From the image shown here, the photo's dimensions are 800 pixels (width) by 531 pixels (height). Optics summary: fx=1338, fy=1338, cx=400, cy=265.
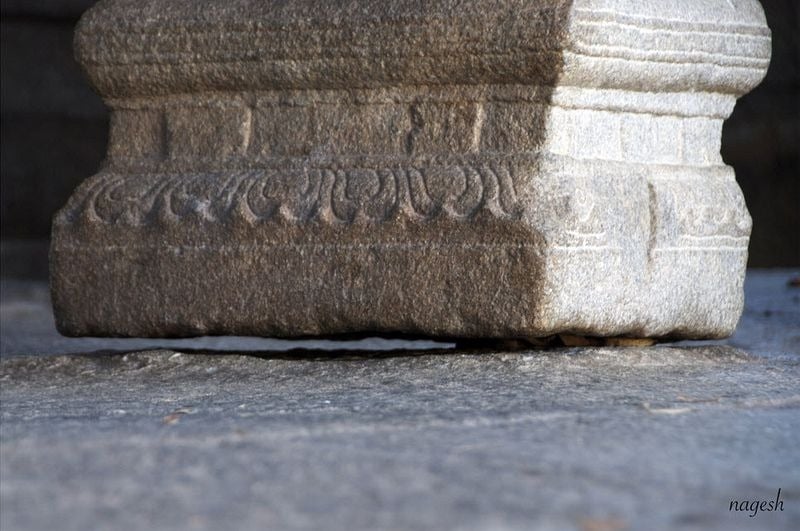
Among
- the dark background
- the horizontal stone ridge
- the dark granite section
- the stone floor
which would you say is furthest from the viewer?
the dark granite section

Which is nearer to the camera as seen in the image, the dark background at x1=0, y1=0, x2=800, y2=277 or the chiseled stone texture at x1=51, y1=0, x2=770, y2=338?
the chiseled stone texture at x1=51, y1=0, x2=770, y2=338

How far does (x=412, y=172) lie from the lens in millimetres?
2699

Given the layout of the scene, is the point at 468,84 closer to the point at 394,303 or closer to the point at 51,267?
the point at 394,303

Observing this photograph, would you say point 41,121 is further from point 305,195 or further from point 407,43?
point 407,43

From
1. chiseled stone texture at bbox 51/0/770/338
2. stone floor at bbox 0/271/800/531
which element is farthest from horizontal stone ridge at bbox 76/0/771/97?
stone floor at bbox 0/271/800/531

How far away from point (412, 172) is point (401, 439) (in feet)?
3.21

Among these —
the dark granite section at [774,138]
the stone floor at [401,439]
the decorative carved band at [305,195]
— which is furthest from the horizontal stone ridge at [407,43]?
the dark granite section at [774,138]

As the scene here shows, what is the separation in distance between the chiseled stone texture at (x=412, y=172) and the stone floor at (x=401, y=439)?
0.38 ft

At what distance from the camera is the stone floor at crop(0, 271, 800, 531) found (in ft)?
4.62

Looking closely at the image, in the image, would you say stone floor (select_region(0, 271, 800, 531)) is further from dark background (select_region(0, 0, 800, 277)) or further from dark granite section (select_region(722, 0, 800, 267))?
dark granite section (select_region(722, 0, 800, 267))

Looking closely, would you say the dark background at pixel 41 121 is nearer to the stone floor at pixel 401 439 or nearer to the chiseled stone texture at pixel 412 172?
Answer: the chiseled stone texture at pixel 412 172

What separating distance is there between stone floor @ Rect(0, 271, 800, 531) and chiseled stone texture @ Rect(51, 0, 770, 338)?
116 mm

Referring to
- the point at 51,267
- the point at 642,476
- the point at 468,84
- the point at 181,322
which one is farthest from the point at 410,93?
the point at 642,476

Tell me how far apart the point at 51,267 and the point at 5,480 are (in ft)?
4.82
